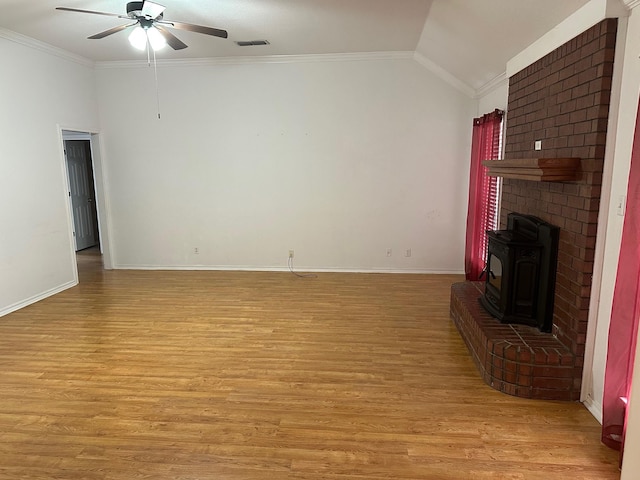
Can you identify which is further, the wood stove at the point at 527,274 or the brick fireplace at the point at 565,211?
the wood stove at the point at 527,274

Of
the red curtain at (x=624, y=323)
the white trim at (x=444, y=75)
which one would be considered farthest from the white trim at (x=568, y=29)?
the white trim at (x=444, y=75)

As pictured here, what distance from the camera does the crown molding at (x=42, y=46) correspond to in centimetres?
436

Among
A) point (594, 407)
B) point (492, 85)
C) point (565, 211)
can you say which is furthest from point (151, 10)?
point (594, 407)

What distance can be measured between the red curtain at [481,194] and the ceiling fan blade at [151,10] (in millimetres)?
3308

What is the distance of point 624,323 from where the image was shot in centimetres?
214

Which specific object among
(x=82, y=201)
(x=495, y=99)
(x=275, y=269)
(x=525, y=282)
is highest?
(x=495, y=99)

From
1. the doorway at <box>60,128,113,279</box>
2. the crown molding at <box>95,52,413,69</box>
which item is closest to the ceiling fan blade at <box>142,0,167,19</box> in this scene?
the crown molding at <box>95,52,413,69</box>

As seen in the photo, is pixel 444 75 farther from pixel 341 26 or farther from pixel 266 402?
pixel 266 402

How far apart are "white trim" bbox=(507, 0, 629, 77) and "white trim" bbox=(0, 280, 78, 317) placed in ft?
18.2

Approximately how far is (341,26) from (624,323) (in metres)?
3.65

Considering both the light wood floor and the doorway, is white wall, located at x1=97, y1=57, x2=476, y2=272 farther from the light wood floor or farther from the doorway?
the light wood floor

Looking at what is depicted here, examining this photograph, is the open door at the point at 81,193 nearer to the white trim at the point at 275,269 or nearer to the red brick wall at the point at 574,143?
the white trim at the point at 275,269

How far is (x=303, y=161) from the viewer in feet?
19.0

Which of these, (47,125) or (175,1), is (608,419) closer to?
(175,1)
